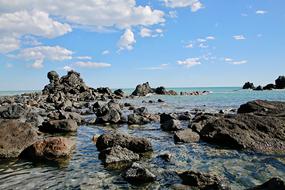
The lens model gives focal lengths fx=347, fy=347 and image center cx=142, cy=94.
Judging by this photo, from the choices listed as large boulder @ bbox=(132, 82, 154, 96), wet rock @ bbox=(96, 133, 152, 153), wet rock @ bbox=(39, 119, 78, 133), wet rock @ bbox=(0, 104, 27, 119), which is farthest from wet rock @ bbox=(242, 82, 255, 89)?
wet rock @ bbox=(96, 133, 152, 153)

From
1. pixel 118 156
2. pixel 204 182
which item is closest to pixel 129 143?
pixel 118 156

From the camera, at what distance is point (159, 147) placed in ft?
56.0

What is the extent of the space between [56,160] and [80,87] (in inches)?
3086

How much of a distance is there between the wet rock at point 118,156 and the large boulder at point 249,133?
5057 mm

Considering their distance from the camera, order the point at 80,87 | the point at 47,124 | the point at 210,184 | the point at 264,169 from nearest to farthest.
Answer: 1. the point at 210,184
2. the point at 264,169
3. the point at 47,124
4. the point at 80,87

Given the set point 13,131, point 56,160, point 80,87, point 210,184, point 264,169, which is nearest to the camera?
point 210,184

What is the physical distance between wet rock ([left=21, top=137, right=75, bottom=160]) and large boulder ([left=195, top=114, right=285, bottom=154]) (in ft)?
24.3

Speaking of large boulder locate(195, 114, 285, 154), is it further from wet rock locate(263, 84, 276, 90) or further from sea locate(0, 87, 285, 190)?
wet rock locate(263, 84, 276, 90)

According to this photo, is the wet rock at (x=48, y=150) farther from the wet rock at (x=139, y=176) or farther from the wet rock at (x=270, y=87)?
the wet rock at (x=270, y=87)

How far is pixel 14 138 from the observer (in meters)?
15.2

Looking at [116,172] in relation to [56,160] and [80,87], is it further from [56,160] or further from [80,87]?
[80,87]

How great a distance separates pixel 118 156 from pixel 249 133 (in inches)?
272

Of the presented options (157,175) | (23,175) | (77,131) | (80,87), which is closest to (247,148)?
(157,175)

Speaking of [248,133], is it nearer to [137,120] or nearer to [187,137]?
[187,137]
